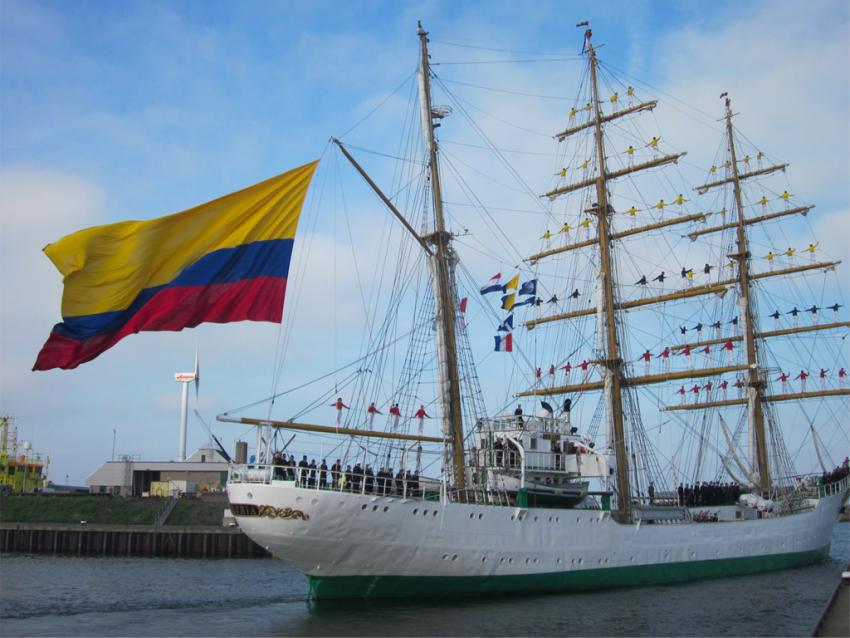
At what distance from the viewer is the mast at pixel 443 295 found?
1253 inches

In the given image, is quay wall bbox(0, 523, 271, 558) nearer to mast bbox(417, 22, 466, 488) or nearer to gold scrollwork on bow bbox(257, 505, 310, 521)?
mast bbox(417, 22, 466, 488)

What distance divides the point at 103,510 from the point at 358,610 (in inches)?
1669

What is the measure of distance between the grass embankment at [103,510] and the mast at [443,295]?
35.0m

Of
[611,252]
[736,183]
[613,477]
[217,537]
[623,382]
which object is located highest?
[736,183]

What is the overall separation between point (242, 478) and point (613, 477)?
57.1 ft

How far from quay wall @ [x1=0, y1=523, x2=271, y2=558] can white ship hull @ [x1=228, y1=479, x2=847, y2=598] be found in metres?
27.7

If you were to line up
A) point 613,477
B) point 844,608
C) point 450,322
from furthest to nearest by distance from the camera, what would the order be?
1. point 613,477
2. point 450,322
3. point 844,608

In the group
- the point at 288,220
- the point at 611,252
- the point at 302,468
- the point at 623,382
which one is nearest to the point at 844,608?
the point at 302,468

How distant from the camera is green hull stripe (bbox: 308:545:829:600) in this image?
91.7 feet

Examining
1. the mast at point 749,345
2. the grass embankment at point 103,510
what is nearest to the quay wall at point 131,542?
the grass embankment at point 103,510

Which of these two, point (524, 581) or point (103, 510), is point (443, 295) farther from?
point (103, 510)

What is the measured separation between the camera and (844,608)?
18312 mm

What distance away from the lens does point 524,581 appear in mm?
30938

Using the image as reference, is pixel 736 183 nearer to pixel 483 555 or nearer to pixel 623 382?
pixel 623 382
